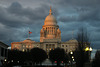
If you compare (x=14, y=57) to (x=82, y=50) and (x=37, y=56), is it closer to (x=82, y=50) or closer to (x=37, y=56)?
(x=37, y=56)

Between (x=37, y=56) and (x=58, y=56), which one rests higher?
(x=37, y=56)

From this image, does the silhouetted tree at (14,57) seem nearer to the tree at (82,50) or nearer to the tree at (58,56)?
the tree at (58,56)

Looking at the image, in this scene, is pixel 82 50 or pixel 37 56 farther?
pixel 37 56

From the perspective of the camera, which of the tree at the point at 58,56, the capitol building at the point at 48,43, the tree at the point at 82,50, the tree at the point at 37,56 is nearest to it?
the tree at the point at 82,50

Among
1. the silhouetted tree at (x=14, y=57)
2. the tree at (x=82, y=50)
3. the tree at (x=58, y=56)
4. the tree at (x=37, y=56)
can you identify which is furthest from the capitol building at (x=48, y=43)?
the tree at (x=82, y=50)

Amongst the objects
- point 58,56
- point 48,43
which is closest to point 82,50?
point 58,56

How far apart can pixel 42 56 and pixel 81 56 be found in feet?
225

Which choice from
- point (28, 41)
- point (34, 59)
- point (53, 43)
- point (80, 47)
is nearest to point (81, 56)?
point (80, 47)

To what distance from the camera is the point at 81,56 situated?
47.8 meters

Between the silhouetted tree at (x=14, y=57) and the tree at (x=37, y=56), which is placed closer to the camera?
the silhouetted tree at (x=14, y=57)

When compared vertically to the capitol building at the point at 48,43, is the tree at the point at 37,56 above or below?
below

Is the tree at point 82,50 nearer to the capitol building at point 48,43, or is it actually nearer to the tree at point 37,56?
the tree at point 37,56

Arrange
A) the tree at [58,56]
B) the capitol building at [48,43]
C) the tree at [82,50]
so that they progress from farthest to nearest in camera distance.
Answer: the capitol building at [48,43] → the tree at [58,56] → the tree at [82,50]

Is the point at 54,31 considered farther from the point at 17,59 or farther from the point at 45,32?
the point at 17,59
